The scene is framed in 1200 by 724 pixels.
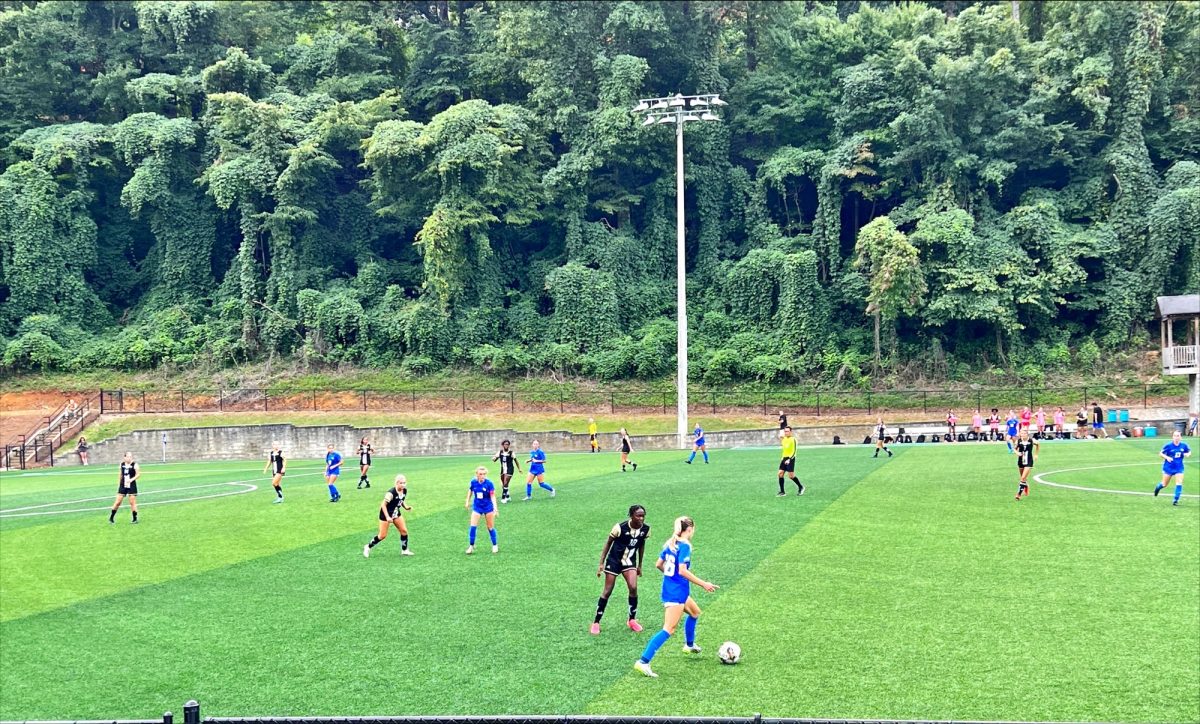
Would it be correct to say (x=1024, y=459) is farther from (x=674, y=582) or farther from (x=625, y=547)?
(x=674, y=582)

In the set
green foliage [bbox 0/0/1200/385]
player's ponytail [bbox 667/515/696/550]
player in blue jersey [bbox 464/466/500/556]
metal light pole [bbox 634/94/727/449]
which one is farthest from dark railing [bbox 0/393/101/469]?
player's ponytail [bbox 667/515/696/550]

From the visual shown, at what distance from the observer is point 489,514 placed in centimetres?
2031

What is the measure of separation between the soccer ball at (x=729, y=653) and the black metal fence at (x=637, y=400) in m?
44.8

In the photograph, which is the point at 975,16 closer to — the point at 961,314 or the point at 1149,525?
the point at 961,314

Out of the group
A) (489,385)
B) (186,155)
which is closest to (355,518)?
(489,385)

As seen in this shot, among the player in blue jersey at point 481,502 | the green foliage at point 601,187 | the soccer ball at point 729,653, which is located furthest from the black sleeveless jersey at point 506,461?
the green foliage at point 601,187

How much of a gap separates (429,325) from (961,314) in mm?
30911

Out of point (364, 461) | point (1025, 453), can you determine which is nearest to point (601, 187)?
point (364, 461)

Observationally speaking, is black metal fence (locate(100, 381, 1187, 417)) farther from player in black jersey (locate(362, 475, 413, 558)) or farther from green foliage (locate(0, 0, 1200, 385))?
player in black jersey (locate(362, 475, 413, 558))

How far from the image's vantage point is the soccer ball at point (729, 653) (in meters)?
12.7

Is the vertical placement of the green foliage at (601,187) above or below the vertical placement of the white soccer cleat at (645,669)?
above

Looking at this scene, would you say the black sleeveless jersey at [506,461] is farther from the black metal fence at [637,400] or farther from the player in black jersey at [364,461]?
the black metal fence at [637,400]

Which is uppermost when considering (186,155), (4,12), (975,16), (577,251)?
(4,12)

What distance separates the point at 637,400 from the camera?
59219 millimetres
